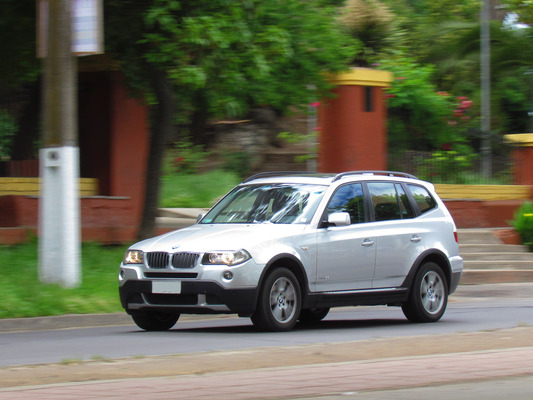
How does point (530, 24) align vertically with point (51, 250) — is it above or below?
above

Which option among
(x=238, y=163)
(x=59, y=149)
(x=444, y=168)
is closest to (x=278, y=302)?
(x=59, y=149)

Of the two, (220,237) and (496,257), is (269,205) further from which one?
(496,257)

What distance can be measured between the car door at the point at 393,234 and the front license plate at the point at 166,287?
2.47m

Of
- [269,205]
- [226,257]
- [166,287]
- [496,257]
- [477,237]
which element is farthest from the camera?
[477,237]

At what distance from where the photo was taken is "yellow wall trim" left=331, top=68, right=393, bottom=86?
2038 centimetres

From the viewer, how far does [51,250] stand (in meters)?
12.4

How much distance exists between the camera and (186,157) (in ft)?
79.5

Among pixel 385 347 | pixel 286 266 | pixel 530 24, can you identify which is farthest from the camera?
pixel 530 24

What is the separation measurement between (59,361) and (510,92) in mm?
22903

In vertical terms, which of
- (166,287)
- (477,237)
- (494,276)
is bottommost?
(494,276)

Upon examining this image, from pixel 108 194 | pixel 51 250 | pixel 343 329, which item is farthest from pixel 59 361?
pixel 108 194

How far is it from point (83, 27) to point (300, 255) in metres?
5.10

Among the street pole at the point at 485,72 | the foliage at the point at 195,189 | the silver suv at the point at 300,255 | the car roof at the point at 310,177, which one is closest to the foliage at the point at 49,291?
the silver suv at the point at 300,255

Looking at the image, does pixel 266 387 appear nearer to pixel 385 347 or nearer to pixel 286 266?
pixel 385 347
